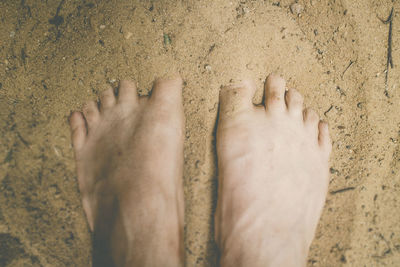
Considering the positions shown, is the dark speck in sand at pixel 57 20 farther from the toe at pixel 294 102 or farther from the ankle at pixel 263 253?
the ankle at pixel 263 253

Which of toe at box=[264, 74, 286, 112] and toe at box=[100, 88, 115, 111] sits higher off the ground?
toe at box=[100, 88, 115, 111]

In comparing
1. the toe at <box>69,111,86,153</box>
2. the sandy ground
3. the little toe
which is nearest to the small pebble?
the sandy ground

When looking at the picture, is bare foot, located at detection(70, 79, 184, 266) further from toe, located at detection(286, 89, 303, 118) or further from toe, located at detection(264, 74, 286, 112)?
toe, located at detection(286, 89, 303, 118)

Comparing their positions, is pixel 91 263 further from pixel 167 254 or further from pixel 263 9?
pixel 263 9

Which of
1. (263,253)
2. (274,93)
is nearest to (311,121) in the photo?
(274,93)

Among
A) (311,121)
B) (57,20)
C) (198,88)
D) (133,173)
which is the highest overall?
(57,20)

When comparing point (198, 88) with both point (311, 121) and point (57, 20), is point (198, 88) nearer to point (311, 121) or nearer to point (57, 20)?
point (311, 121)

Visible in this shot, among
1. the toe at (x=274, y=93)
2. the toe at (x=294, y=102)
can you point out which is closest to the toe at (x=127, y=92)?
the toe at (x=274, y=93)
